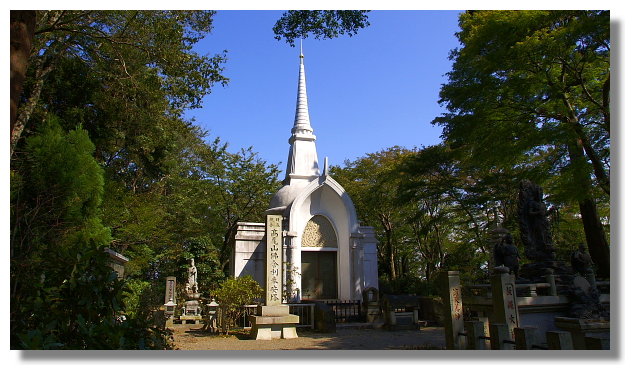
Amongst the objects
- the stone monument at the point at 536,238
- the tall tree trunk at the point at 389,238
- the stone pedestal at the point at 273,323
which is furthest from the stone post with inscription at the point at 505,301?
the tall tree trunk at the point at 389,238

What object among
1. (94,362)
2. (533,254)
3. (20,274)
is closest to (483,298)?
(533,254)

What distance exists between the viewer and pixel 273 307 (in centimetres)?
927

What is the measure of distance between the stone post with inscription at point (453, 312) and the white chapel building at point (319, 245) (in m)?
7.62

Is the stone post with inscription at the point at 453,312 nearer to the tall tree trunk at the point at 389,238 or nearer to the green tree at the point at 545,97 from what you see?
the green tree at the point at 545,97

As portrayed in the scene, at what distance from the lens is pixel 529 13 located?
8.55 metres

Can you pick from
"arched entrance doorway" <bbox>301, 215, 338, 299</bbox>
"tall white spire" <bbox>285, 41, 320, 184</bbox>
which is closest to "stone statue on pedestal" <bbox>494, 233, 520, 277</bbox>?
"arched entrance doorway" <bbox>301, 215, 338, 299</bbox>

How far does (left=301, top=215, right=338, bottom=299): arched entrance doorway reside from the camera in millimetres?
15016

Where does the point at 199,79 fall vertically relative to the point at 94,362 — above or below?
above

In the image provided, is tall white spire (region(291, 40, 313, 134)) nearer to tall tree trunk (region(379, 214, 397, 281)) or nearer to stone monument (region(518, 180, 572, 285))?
tall tree trunk (region(379, 214, 397, 281))

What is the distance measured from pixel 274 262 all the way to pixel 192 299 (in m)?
6.00

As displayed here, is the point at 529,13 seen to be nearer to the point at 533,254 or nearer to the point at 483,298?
the point at 533,254

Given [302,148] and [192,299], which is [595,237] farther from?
[192,299]

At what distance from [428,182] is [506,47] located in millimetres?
7067

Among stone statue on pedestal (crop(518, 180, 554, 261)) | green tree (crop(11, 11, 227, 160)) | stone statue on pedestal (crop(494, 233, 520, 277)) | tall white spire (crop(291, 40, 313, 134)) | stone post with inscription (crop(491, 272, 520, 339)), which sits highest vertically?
tall white spire (crop(291, 40, 313, 134))
